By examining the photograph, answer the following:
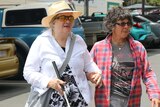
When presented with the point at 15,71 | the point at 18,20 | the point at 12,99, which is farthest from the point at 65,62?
the point at 18,20

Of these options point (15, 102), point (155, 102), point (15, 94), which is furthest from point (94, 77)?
point (15, 94)

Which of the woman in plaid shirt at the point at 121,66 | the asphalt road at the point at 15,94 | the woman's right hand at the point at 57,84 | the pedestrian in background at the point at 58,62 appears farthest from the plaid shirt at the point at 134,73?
the asphalt road at the point at 15,94

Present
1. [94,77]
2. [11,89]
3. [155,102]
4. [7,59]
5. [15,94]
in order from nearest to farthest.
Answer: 1. [94,77]
2. [155,102]
3. [15,94]
4. [7,59]
5. [11,89]

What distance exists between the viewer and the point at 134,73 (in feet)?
11.0

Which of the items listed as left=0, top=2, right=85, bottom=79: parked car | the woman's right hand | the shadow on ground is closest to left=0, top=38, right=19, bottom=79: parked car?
the shadow on ground

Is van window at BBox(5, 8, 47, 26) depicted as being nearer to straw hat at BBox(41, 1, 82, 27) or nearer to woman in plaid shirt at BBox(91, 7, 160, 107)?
woman in plaid shirt at BBox(91, 7, 160, 107)

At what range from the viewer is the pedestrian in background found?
2.94 m

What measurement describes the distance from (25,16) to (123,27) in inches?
333

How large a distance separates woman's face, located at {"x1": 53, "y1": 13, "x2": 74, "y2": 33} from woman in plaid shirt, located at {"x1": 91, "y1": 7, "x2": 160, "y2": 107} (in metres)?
0.49

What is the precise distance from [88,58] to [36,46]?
41cm

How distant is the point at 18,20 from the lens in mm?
11641

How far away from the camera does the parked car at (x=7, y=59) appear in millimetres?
8594

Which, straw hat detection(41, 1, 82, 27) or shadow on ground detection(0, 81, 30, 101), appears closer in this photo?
straw hat detection(41, 1, 82, 27)

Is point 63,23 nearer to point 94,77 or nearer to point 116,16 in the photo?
point 94,77
